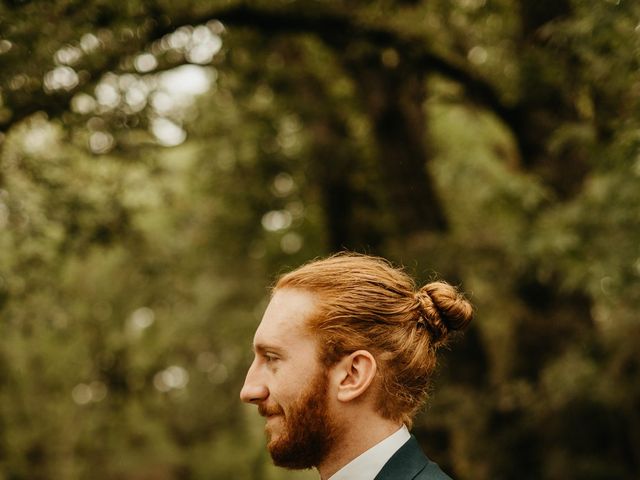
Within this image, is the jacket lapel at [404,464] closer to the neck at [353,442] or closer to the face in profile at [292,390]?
the neck at [353,442]

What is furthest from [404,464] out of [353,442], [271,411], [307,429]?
[271,411]

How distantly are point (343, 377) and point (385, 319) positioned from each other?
247mm

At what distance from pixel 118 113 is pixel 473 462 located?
598 centimetres

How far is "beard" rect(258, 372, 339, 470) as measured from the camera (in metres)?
2.76

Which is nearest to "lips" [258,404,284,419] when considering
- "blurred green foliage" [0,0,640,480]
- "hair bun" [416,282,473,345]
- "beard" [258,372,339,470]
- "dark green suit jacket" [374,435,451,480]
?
"beard" [258,372,339,470]

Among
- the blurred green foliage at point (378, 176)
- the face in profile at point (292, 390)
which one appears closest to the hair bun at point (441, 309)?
the face in profile at point (292, 390)

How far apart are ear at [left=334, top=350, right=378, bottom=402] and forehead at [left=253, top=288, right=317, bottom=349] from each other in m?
0.13

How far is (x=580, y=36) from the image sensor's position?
555 centimetres

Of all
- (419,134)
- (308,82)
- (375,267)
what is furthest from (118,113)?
(375,267)

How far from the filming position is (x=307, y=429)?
109 inches

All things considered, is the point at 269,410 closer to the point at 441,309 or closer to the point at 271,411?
the point at 271,411

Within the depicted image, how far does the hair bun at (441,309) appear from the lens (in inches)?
118

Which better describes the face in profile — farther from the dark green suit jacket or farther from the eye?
the dark green suit jacket

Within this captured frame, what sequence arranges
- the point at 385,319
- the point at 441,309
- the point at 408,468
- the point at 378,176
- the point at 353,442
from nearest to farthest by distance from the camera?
the point at 408,468
the point at 353,442
the point at 385,319
the point at 441,309
the point at 378,176
